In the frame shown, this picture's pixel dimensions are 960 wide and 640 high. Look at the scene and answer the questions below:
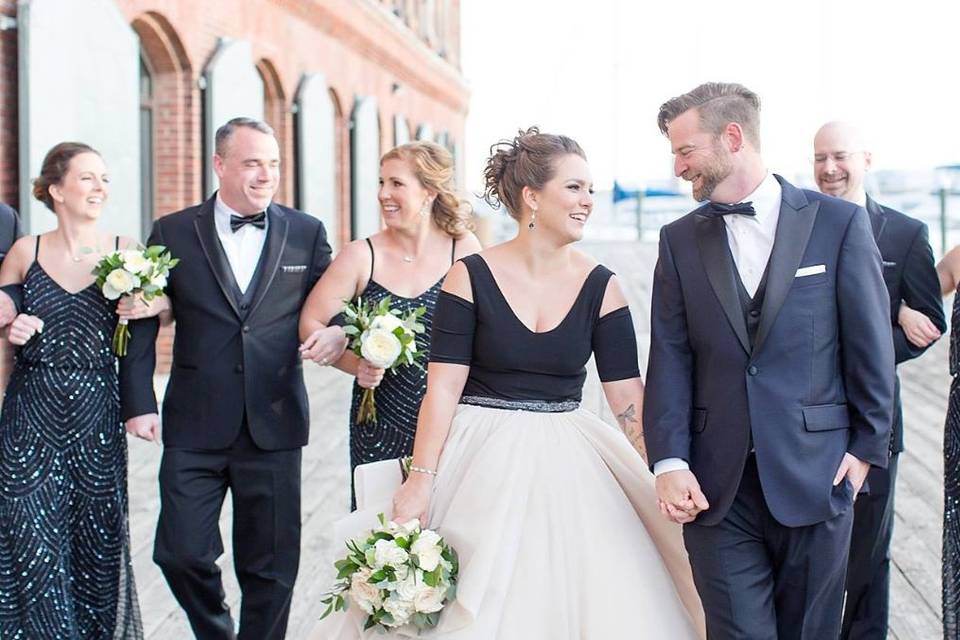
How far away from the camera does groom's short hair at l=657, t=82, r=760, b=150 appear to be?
363cm

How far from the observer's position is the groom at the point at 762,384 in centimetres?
359

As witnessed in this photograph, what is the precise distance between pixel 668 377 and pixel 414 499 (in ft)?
3.03

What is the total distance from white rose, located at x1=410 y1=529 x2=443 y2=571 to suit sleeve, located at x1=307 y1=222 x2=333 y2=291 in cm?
171

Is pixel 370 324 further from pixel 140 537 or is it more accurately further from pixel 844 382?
pixel 140 537

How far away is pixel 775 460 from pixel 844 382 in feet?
0.98

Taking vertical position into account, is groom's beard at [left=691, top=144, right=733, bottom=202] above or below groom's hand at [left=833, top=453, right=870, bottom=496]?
above

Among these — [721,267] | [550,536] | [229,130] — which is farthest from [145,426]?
[721,267]

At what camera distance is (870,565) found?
16.8 feet

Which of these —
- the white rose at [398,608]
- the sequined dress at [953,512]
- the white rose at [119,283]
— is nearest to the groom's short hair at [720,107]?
the sequined dress at [953,512]

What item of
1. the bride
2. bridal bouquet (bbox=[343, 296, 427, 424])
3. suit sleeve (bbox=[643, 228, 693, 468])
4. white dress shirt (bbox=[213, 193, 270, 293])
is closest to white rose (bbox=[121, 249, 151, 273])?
white dress shirt (bbox=[213, 193, 270, 293])

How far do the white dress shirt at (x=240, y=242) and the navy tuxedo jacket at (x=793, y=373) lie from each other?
2101mm

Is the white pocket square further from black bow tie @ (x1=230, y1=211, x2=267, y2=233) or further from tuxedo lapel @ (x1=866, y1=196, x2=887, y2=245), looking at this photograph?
black bow tie @ (x1=230, y1=211, x2=267, y2=233)

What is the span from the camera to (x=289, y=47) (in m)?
17.0

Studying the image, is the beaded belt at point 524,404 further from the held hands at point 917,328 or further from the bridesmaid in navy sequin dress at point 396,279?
the held hands at point 917,328
